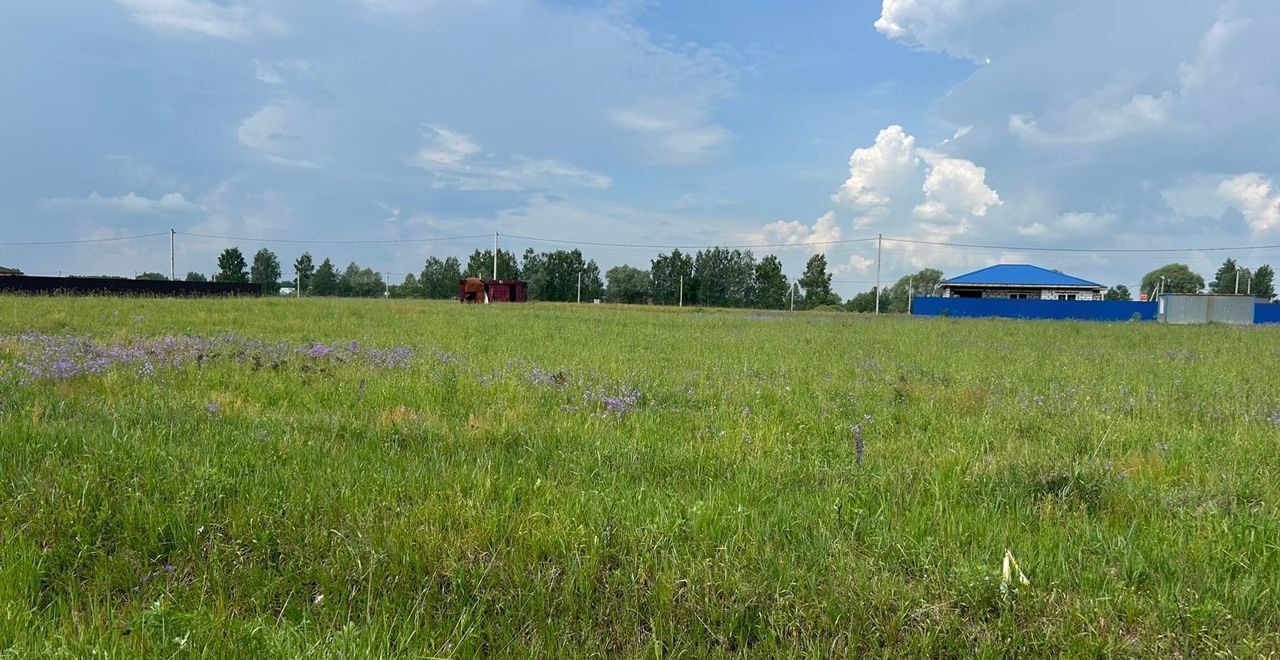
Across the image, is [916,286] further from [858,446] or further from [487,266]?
[858,446]

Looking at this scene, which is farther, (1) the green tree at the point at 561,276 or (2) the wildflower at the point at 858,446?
(1) the green tree at the point at 561,276

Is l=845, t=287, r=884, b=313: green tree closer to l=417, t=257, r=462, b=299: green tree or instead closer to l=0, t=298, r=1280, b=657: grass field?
l=417, t=257, r=462, b=299: green tree

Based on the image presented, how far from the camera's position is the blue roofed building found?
65188 millimetres

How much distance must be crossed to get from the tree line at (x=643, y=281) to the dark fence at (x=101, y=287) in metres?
48.4

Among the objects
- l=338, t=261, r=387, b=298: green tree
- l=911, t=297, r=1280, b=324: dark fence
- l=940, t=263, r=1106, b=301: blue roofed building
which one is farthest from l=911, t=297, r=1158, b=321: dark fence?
l=338, t=261, r=387, b=298: green tree

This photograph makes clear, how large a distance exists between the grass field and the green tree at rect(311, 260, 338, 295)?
101882 millimetres

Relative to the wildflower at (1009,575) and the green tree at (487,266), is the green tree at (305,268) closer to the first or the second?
the green tree at (487,266)

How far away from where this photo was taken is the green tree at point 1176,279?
108562mm

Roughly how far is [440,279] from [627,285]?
30577 millimetres

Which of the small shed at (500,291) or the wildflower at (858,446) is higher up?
the small shed at (500,291)

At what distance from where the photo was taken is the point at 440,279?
322ft

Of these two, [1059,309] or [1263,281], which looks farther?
[1263,281]

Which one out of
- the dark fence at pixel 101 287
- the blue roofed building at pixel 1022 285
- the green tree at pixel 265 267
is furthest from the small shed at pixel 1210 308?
the green tree at pixel 265 267

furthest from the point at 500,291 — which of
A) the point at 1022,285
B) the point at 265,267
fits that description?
the point at 265,267
